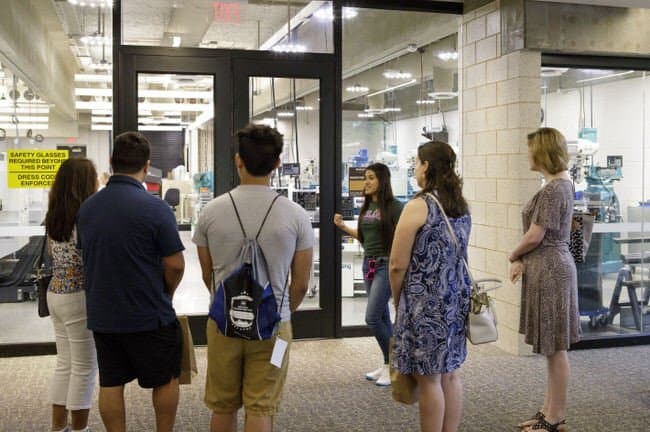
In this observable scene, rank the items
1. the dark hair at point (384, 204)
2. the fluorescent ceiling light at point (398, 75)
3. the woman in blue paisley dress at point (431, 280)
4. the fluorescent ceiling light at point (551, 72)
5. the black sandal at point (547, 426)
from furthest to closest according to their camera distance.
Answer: the fluorescent ceiling light at point (398, 75), the fluorescent ceiling light at point (551, 72), the dark hair at point (384, 204), the black sandal at point (547, 426), the woman in blue paisley dress at point (431, 280)

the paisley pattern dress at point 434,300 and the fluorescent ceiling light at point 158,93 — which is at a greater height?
the fluorescent ceiling light at point 158,93

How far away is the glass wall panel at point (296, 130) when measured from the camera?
5.39 m

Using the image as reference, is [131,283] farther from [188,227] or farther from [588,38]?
[588,38]

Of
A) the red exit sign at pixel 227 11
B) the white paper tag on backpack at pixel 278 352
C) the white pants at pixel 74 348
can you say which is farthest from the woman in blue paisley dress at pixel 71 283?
the red exit sign at pixel 227 11

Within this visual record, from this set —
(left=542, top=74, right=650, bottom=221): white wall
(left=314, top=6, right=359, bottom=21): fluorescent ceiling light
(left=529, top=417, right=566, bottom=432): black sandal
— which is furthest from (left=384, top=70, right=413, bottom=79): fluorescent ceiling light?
(left=529, top=417, right=566, bottom=432): black sandal

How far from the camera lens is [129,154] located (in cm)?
268

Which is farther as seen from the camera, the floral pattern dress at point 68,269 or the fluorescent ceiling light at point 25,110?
the fluorescent ceiling light at point 25,110

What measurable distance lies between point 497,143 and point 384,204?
1.48 m

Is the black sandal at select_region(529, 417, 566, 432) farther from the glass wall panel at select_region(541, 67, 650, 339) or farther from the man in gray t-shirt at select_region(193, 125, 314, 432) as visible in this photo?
the glass wall panel at select_region(541, 67, 650, 339)

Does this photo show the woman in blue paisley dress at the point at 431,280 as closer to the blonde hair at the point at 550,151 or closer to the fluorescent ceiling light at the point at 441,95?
the blonde hair at the point at 550,151

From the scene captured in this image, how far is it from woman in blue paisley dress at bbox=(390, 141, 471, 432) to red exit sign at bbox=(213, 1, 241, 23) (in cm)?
301

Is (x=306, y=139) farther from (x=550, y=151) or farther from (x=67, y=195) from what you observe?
(x=67, y=195)

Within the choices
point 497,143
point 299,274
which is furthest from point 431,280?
point 497,143

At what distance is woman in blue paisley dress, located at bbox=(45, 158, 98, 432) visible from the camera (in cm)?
301
